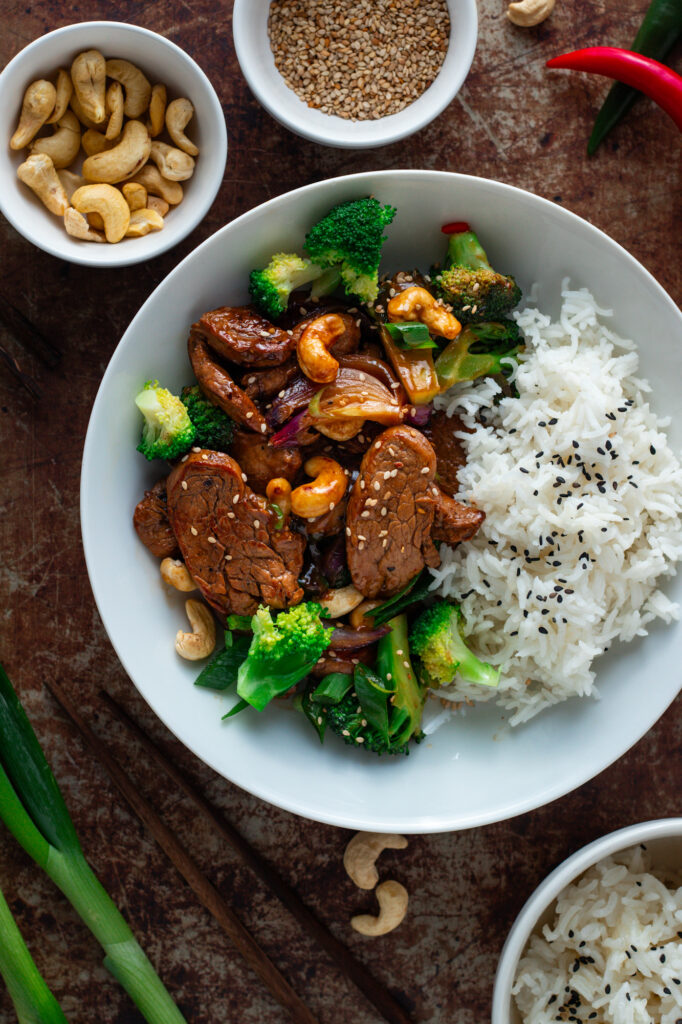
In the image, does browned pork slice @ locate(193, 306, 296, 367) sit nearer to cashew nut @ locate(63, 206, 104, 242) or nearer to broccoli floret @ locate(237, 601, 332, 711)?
cashew nut @ locate(63, 206, 104, 242)

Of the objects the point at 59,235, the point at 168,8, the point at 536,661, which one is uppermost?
the point at 168,8

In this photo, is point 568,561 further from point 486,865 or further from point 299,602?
point 486,865

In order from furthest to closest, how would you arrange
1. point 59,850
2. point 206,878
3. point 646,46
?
point 206,878 → point 646,46 → point 59,850

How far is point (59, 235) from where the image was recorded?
2627 millimetres

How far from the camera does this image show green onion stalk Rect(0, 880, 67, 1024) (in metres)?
2.62

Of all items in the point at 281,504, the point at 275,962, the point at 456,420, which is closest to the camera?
the point at 281,504

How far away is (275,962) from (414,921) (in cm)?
58

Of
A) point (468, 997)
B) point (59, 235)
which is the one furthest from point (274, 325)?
point (468, 997)

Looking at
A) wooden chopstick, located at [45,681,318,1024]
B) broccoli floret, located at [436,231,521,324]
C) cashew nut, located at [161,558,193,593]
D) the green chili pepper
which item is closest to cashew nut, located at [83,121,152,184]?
broccoli floret, located at [436,231,521,324]

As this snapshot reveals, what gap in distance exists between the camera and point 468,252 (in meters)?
2.63

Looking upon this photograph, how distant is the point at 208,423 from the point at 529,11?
198 centimetres

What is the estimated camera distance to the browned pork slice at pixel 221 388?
8.13 feet

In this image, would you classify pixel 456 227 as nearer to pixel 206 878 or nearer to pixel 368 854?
pixel 368 854

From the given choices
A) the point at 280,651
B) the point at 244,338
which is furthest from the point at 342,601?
the point at 244,338
